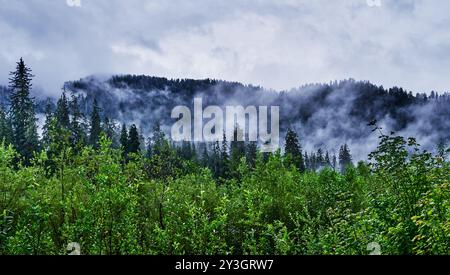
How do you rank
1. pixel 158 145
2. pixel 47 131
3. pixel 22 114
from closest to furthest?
pixel 158 145 → pixel 47 131 → pixel 22 114

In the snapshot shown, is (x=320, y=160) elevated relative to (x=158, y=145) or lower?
lower

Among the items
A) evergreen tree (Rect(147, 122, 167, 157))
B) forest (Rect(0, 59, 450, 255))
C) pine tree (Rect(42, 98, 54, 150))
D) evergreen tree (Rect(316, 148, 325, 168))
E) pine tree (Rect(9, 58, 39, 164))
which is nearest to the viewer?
forest (Rect(0, 59, 450, 255))

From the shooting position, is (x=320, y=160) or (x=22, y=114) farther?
(x=320, y=160)

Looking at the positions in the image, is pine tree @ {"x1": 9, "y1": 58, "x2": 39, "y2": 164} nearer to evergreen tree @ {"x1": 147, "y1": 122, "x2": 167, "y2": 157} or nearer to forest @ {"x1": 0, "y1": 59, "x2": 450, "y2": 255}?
evergreen tree @ {"x1": 147, "y1": 122, "x2": 167, "y2": 157}

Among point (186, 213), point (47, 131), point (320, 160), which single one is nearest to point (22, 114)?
point (47, 131)

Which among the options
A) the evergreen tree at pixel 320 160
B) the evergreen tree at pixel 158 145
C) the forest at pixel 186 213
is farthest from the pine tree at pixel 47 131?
the evergreen tree at pixel 320 160

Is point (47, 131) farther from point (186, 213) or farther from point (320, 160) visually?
point (320, 160)

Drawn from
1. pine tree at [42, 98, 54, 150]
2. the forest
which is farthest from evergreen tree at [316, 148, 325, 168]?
the forest

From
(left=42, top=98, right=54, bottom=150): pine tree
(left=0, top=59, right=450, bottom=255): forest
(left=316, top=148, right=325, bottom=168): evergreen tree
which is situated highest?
(left=42, top=98, right=54, bottom=150): pine tree

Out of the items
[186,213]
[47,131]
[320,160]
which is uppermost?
[47,131]

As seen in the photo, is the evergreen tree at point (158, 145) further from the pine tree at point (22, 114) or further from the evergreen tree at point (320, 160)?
the evergreen tree at point (320, 160)

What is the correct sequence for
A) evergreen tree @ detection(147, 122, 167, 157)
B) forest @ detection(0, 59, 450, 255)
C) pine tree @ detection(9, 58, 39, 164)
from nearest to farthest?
1. forest @ detection(0, 59, 450, 255)
2. evergreen tree @ detection(147, 122, 167, 157)
3. pine tree @ detection(9, 58, 39, 164)

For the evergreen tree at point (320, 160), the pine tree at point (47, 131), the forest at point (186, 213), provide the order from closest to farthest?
1. the forest at point (186, 213)
2. the pine tree at point (47, 131)
3. the evergreen tree at point (320, 160)
